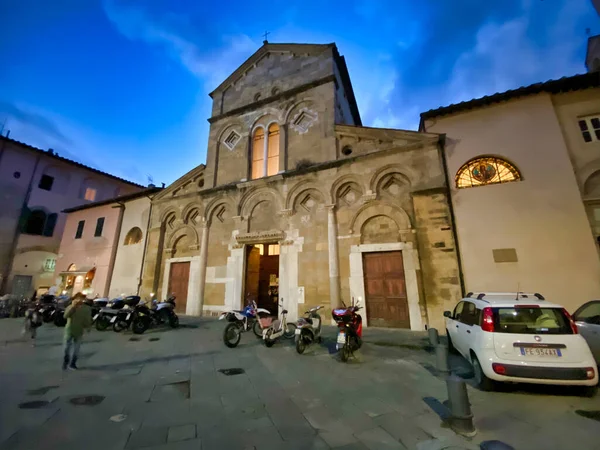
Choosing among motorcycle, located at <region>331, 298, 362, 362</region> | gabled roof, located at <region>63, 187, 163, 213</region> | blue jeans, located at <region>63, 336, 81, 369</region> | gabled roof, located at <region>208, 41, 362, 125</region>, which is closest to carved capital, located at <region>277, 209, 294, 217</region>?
motorcycle, located at <region>331, 298, 362, 362</region>

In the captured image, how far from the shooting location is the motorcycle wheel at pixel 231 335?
671 cm

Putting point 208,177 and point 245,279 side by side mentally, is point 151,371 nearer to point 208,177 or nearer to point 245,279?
point 245,279

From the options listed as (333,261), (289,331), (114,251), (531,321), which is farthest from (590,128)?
(114,251)

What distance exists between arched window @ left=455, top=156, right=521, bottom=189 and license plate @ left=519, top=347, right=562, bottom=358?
6.76 m

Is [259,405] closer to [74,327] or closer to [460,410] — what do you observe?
[460,410]

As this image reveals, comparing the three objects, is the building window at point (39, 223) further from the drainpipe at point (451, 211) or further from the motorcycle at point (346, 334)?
the drainpipe at point (451, 211)

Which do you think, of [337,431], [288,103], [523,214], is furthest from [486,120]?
[337,431]

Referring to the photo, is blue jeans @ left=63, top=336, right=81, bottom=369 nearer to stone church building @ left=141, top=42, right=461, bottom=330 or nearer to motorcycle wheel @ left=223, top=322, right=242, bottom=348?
motorcycle wheel @ left=223, top=322, right=242, bottom=348

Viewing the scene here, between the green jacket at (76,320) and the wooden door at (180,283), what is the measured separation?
8.15 metres

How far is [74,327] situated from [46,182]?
24505 millimetres

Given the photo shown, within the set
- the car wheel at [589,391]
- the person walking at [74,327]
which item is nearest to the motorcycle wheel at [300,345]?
the person walking at [74,327]

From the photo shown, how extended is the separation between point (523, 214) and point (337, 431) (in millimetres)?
9343

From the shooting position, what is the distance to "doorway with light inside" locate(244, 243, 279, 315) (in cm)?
1299

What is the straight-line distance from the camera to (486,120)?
31.4 ft
